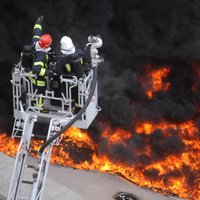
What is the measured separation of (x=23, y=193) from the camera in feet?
33.5

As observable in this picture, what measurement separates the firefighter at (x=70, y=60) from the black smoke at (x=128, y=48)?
231 inches

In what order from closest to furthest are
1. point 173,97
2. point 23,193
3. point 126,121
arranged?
point 23,193 → point 126,121 → point 173,97

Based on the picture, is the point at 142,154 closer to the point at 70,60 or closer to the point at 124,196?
the point at 124,196

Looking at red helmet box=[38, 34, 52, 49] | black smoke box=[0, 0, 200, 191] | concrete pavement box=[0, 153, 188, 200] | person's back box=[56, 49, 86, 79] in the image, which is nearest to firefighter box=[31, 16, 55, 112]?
red helmet box=[38, 34, 52, 49]

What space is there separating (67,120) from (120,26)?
337 inches

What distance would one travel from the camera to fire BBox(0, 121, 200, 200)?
13.4 metres

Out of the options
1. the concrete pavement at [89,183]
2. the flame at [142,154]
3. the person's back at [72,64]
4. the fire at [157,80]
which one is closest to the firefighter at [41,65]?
the person's back at [72,64]

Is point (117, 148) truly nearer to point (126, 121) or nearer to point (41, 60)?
point (126, 121)

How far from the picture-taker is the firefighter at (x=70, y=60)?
8.14 metres

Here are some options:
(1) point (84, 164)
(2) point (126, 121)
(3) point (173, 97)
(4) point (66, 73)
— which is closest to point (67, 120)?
(4) point (66, 73)

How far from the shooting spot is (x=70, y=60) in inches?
320

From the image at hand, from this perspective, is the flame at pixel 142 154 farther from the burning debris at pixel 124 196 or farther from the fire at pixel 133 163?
the burning debris at pixel 124 196

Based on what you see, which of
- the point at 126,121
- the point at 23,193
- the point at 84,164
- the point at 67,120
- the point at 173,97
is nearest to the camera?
the point at 67,120

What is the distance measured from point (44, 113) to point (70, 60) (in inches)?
43.4
